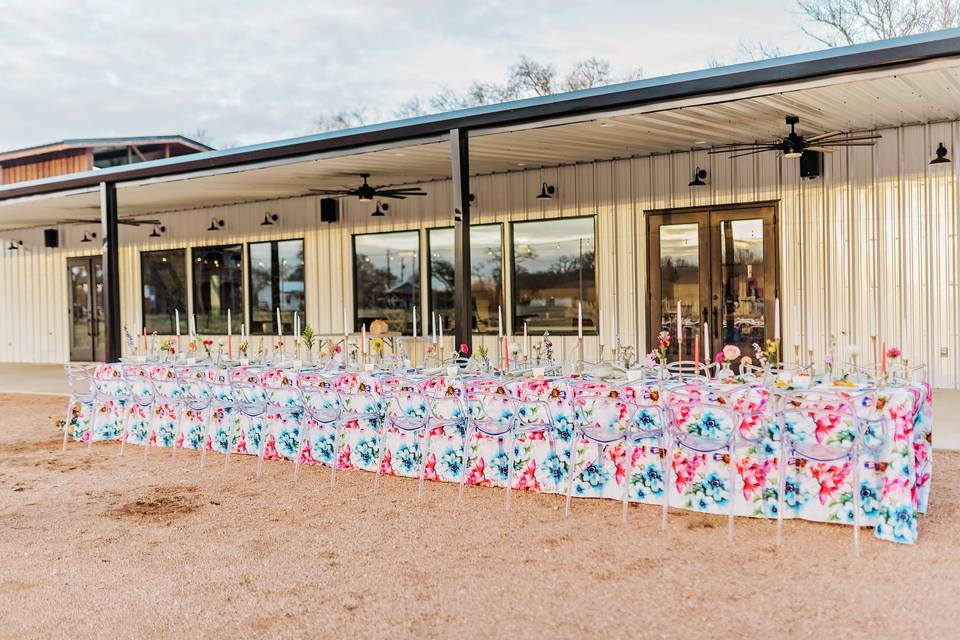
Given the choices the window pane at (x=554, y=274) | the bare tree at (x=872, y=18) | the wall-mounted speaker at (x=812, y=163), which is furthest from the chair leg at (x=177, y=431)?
the bare tree at (x=872, y=18)

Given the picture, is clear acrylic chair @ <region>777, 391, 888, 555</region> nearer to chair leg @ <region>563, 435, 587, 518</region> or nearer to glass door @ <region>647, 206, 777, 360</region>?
chair leg @ <region>563, 435, 587, 518</region>

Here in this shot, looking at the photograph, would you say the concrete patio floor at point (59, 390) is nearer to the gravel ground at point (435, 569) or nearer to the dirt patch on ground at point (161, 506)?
the gravel ground at point (435, 569)

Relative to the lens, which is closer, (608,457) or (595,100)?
(608,457)

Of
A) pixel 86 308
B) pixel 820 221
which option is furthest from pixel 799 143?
pixel 86 308

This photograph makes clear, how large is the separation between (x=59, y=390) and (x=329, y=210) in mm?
4224

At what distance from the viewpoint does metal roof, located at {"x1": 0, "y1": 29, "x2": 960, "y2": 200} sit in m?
4.64

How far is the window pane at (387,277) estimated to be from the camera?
10969 millimetres

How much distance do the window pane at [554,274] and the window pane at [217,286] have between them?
16.2ft

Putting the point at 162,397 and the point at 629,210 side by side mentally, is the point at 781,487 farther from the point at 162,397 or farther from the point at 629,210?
the point at 629,210

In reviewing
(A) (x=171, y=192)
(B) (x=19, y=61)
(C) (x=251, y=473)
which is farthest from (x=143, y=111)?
(C) (x=251, y=473)

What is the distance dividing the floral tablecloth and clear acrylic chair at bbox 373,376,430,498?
0.05 m

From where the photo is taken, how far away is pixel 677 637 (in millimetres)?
2783

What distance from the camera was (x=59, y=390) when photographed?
10.3 meters

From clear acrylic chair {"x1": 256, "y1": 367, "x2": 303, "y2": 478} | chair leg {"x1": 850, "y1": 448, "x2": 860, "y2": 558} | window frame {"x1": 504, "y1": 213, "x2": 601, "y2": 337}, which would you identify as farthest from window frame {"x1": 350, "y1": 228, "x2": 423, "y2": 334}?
chair leg {"x1": 850, "y1": 448, "x2": 860, "y2": 558}
